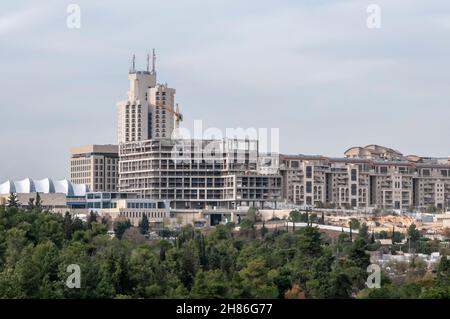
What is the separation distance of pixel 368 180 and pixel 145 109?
14.5m

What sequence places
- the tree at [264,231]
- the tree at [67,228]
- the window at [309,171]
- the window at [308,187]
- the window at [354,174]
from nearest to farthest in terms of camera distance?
the tree at [67,228] → the tree at [264,231] → the window at [309,171] → the window at [308,187] → the window at [354,174]

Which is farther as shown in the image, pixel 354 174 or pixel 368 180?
pixel 368 180

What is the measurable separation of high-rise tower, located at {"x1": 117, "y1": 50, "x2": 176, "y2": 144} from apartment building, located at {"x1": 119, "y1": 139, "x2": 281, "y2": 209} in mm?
4854

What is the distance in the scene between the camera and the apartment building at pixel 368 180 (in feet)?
390

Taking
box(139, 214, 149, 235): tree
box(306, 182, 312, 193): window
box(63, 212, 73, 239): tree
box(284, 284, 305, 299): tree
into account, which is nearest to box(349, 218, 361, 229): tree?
box(139, 214, 149, 235): tree

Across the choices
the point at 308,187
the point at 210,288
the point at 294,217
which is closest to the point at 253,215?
the point at 294,217

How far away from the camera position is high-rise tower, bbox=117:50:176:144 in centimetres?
12156

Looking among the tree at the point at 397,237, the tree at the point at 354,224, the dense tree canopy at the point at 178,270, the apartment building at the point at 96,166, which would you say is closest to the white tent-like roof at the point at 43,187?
the apartment building at the point at 96,166

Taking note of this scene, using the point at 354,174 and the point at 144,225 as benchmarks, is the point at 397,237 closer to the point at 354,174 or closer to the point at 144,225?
the point at 144,225

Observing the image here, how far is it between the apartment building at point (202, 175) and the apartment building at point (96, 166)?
6079 mm

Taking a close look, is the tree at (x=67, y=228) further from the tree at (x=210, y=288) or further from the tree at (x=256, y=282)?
the tree at (x=210, y=288)

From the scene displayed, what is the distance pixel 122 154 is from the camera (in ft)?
392

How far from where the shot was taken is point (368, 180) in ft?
402
